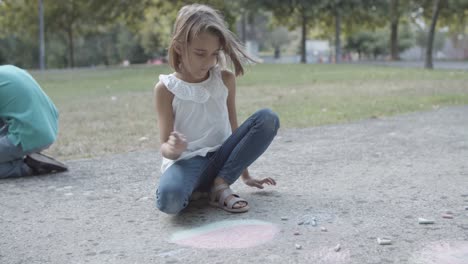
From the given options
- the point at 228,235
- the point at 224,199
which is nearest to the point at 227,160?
the point at 224,199

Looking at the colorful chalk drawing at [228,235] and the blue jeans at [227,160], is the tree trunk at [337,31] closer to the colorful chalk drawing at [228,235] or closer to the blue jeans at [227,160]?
the blue jeans at [227,160]

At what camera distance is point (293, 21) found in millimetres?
30719

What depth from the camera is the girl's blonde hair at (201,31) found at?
109 inches

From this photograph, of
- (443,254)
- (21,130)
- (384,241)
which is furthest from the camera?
(21,130)

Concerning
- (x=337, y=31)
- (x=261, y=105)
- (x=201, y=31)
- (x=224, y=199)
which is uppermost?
(x=337, y=31)

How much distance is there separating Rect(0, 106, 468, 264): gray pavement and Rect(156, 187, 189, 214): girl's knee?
0.08 meters

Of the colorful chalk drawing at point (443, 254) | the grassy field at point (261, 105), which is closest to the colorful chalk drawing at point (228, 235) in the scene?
the colorful chalk drawing at point (443, 254)

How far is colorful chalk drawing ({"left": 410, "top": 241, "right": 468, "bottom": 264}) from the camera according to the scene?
7.15 feet

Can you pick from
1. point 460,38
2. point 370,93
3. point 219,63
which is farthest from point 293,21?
point 219,63

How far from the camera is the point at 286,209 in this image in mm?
2941

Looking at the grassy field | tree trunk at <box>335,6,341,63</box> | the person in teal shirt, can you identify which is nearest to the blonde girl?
the grassy field

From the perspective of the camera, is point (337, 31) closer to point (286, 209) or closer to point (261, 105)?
point (261, 105)

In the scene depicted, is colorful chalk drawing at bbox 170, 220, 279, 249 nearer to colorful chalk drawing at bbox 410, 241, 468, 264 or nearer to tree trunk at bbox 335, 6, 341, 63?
colorful chalk drawing at bbox 410, 241, 468, 264

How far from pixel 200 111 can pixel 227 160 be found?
29 centimetres
